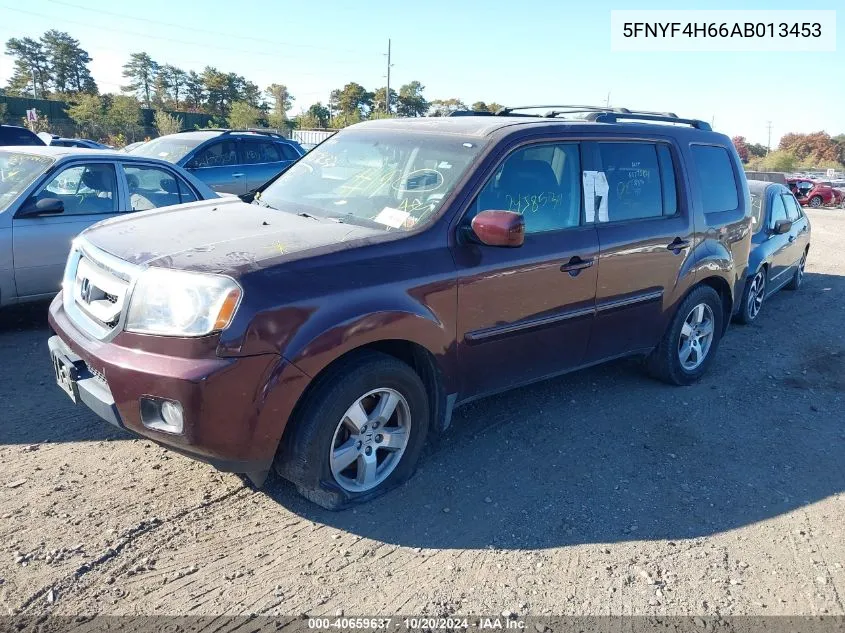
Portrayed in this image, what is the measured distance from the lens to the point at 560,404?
491 centimetres

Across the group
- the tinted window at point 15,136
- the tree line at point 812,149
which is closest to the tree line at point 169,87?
the tree line at point 812,149

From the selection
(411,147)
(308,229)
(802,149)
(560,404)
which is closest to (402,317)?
(308,229)

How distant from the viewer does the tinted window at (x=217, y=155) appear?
10898mm

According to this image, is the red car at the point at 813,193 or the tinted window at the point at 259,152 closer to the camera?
the tinted window at the point at 259,152

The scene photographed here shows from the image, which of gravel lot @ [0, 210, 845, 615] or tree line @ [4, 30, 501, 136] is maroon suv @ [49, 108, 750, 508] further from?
tree line @ [4, 30, 501, 136]

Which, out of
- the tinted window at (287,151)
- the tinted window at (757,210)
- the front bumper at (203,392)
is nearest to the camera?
the front bumper at (203,392)

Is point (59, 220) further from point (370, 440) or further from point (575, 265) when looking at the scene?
point (575, 265)

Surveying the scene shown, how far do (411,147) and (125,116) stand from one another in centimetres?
4491

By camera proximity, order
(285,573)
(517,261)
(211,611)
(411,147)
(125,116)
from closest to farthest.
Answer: (211,611), (285,573), (517,261), (411,147), (125,116)

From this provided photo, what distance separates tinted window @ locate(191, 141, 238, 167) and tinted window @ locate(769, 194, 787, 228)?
819 cm

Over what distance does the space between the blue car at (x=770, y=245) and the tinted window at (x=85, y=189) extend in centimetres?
654

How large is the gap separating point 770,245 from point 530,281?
530cm

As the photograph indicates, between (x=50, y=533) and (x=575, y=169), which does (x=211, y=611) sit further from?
(x=575, y=169)

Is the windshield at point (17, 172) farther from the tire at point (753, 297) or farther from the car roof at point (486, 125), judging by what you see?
the tire at point (753, 297)
